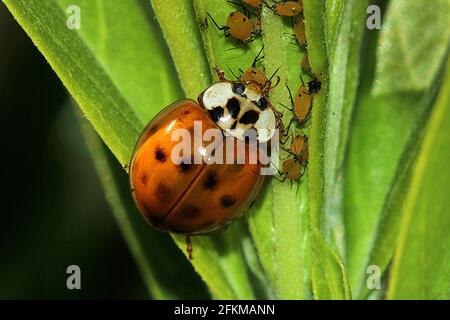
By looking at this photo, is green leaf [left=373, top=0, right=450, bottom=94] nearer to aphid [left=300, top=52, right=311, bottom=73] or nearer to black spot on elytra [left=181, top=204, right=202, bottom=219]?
aphid [left=300, top=52, right=311, bottom=73]

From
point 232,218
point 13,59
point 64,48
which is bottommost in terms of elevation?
point 232,218

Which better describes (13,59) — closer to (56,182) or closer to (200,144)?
(56,182)

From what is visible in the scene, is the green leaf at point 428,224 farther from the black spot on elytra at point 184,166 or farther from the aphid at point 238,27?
the black spot on elytra at point 184,166

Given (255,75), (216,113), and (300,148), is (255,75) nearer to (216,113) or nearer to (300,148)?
(300,148)

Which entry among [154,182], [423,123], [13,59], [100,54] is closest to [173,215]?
[154,182]

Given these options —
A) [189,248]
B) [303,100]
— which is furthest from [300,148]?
[189,248]

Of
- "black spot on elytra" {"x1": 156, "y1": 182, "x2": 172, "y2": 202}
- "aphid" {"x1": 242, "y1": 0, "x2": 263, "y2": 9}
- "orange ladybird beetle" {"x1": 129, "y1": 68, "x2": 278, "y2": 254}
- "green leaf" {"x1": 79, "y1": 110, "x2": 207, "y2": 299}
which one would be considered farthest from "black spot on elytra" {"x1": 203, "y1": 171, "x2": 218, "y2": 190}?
"aphid" {"x1": 242, "y1": 0, "x2": 263, "y2": 9}

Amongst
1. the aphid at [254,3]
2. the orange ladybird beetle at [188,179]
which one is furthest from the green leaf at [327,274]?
the aphid at [254,3]
